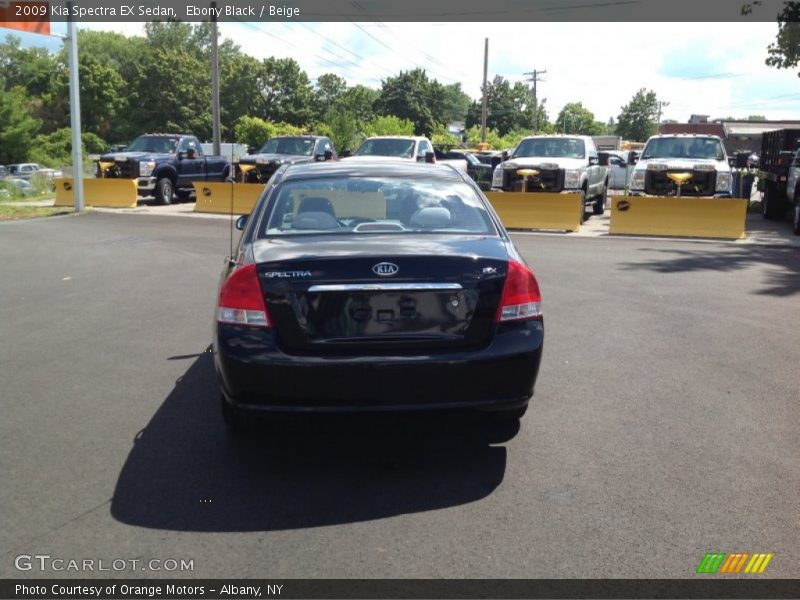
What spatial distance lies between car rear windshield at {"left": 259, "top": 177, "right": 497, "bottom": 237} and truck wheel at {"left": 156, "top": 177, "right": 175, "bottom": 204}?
2009cm

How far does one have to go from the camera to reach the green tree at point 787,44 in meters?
24.3

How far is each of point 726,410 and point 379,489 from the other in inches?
105

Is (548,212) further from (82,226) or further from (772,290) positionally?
(82,226)

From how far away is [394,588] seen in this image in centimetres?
333

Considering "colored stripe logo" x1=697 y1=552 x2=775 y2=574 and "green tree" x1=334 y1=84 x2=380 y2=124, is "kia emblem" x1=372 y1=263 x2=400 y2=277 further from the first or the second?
"green tree" x1=334 y1=84 x2=380 y2=124

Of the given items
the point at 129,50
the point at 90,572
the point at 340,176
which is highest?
the point at 129,50

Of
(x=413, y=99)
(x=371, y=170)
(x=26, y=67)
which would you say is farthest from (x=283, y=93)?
(x=371, y=170)

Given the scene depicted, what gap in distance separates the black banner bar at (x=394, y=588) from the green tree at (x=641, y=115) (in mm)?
121191

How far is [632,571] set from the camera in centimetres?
347

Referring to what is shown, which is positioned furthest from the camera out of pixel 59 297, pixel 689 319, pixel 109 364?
pixel 59 297

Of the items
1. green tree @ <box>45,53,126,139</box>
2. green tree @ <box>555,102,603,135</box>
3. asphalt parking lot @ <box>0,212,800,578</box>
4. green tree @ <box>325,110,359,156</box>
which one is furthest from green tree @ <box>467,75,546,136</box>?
asphalt parking lot @ <box>0,212,800,578</box>

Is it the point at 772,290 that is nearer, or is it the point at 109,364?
the point at 109,364

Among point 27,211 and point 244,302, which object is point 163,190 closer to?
point 27,211

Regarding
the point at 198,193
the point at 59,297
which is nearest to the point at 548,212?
the point at 198,193
